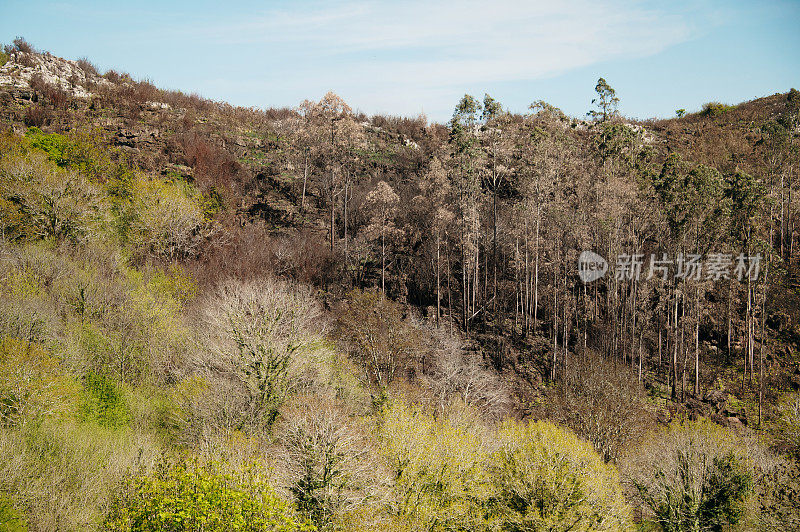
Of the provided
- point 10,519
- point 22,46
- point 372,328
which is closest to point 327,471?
point 10,519

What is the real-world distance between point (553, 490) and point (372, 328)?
57.5 feet

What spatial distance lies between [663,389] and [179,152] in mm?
58684

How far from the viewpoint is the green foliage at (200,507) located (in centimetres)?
1259

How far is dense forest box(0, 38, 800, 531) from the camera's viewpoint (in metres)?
19.1

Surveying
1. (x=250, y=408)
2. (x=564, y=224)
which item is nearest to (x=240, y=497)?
(x=250, y=408)

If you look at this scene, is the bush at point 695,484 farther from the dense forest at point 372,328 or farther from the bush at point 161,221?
the bush at point 161,221

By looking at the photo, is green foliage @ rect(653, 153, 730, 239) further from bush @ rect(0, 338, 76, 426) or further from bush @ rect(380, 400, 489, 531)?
bush @ rect(0, 338, 76, 426)

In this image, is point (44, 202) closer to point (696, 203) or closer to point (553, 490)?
point (553, 490)

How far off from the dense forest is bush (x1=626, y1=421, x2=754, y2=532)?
0.51 ft

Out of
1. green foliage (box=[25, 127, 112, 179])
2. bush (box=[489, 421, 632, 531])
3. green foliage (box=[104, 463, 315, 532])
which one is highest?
green foliage (box=[25, 127, 112, 179])

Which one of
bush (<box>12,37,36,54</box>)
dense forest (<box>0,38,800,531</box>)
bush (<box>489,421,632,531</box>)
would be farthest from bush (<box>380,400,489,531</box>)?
bush (<box>12,37,36,54</box>)

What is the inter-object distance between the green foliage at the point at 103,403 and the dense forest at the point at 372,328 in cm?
15

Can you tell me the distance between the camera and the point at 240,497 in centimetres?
1279

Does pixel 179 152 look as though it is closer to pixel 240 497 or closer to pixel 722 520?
pixel 240 497
